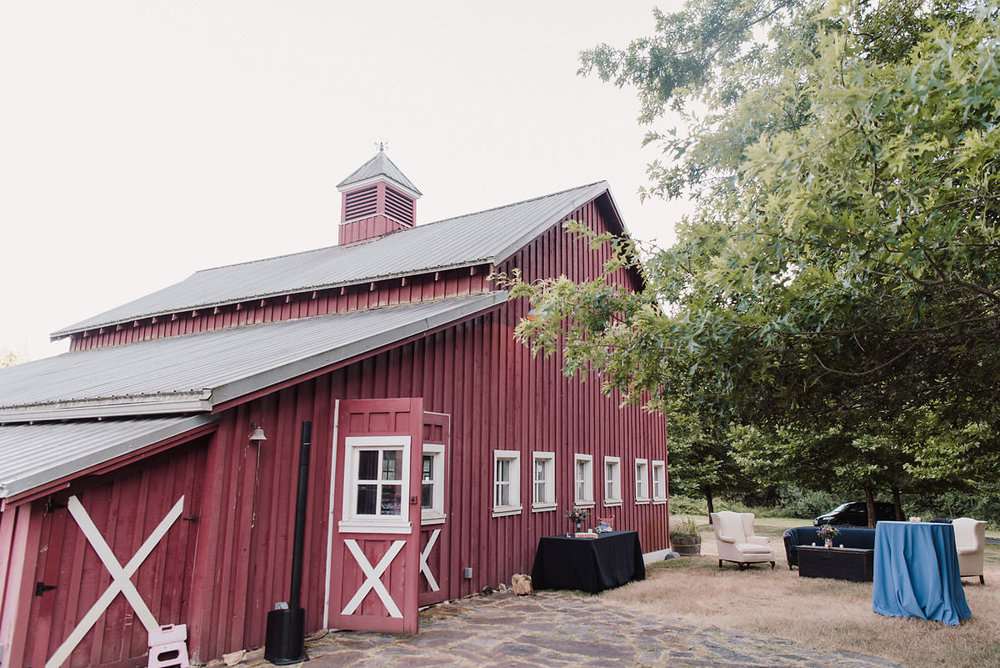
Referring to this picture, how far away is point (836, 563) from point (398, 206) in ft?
39.1

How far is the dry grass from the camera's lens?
623cm

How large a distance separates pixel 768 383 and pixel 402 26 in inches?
587

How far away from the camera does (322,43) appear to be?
722 inches

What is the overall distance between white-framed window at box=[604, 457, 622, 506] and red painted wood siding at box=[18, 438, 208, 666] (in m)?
8.28

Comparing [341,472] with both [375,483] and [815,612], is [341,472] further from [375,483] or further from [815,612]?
[815,612]

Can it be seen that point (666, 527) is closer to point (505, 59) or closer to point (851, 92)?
point (851, 92)

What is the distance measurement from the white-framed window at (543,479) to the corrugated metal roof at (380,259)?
3319 millimetres

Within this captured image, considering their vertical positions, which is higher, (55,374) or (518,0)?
(518,0)

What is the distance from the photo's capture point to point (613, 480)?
41.9 feet

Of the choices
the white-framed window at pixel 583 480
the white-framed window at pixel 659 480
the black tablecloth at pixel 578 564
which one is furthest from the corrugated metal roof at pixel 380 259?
the white-framed window at pixel 659 480

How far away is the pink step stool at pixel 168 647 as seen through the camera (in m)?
5.14

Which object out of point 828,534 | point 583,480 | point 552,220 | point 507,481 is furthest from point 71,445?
point 828,534

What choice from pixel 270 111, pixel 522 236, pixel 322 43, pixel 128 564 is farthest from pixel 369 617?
pixel 270 111

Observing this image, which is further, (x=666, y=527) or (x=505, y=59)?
(x=505, y=59)
